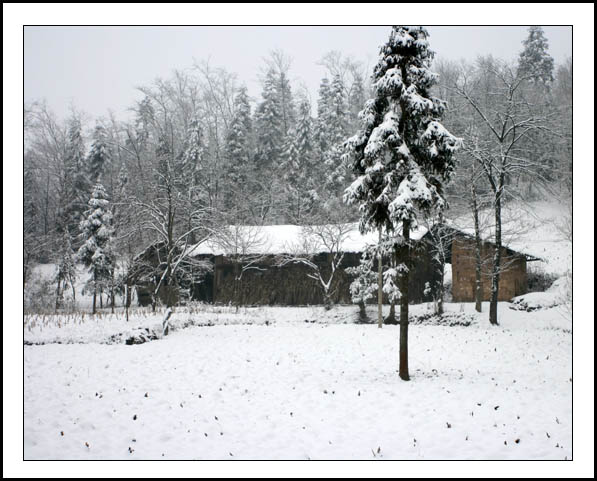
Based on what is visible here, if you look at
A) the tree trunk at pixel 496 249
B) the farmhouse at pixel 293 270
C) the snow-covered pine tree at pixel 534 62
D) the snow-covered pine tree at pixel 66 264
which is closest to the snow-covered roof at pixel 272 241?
the farmhouse at pixel 293 270

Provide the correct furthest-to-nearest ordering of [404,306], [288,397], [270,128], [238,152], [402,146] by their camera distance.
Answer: [270,128] < [238,152] < [404,306] < [402,146] < [288,397]

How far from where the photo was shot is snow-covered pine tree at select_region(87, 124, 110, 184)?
35.2 metres

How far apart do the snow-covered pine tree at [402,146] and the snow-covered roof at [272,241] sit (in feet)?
53.6

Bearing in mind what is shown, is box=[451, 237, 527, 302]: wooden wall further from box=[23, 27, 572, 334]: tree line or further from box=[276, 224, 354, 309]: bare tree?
box=[276, 224, 354, 309]: bare tree

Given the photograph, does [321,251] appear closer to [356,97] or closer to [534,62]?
[534,62]

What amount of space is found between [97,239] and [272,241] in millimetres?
12425

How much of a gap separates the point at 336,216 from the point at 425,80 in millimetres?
18016

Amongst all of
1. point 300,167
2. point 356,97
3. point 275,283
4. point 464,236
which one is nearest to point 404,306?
point 464,236

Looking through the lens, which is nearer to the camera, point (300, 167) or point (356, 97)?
point (300, 167)

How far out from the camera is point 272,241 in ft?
95.8

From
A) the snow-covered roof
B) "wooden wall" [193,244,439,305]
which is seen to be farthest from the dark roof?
"wooden wall" [193,244,439,305]

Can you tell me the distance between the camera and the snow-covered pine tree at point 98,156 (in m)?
35.2

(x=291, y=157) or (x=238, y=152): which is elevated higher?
(x=238, y=152)

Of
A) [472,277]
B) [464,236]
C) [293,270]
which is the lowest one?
[472,277]
